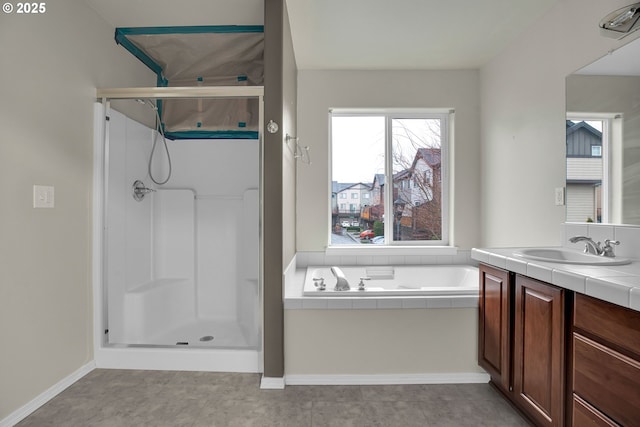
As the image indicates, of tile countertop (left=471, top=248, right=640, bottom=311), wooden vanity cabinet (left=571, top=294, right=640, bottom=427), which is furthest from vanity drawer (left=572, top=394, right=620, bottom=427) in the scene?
tile countertop (left=471, top=248, right=640, bottom=311)

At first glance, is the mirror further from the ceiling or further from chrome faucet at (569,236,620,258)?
the ceiling

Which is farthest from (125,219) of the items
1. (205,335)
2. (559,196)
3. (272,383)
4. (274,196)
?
(559,196)

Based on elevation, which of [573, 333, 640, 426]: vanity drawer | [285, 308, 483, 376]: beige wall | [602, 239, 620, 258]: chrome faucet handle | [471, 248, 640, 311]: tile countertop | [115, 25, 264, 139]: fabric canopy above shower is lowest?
[285, 308, 483, 376]: beige wall

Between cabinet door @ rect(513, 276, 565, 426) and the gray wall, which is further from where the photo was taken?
the gray wall

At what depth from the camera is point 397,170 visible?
10.9 feet

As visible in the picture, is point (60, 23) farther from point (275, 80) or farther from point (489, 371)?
point (489, 371)

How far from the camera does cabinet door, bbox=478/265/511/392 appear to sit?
178 cm

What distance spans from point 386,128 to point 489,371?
223 centimetres

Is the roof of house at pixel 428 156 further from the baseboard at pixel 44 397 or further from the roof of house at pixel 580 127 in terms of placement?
the baseboard at pixel 44 397

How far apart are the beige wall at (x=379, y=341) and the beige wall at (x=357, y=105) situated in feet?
3.92

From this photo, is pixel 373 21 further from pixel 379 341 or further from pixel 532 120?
pixel 379 341

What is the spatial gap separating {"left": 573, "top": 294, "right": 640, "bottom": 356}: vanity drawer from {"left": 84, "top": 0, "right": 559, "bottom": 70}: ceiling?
191 cm

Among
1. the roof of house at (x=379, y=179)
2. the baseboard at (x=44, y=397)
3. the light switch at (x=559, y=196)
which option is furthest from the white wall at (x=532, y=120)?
the baseboard at (x=44, y=397)

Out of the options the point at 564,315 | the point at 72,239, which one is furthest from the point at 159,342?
the point at 564,315
